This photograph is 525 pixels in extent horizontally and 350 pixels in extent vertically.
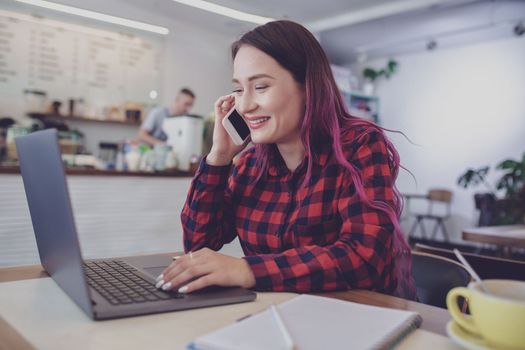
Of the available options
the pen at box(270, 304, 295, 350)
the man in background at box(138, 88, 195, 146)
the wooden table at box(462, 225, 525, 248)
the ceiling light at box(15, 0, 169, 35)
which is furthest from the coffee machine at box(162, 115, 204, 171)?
the pen at box(270, 304, 295, 350)

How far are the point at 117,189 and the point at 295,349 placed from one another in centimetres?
245

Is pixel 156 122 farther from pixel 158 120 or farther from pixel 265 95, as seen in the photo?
pixel 265 95

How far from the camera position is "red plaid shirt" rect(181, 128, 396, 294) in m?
0.88

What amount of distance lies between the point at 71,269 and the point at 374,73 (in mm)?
8215

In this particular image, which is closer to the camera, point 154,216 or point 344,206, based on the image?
point 344,206

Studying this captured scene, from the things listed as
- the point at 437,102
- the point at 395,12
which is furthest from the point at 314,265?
the point at 437,102

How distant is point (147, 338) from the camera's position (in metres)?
0.58

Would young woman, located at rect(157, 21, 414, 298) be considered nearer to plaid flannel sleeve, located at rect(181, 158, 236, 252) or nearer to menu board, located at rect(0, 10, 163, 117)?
plaid flannel sleeve, located at rect(181, 158, 236, 252)

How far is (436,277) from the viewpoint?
1.18 metres

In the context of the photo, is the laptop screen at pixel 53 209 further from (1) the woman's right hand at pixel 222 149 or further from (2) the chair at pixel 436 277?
(2) the chair at pixel 436 277

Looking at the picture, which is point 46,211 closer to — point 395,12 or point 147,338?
point 147,338

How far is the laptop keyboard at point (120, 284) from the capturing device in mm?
727

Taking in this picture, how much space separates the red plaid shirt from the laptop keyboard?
19 centimetres

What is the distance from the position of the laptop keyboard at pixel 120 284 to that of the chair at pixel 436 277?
2.32 feet
